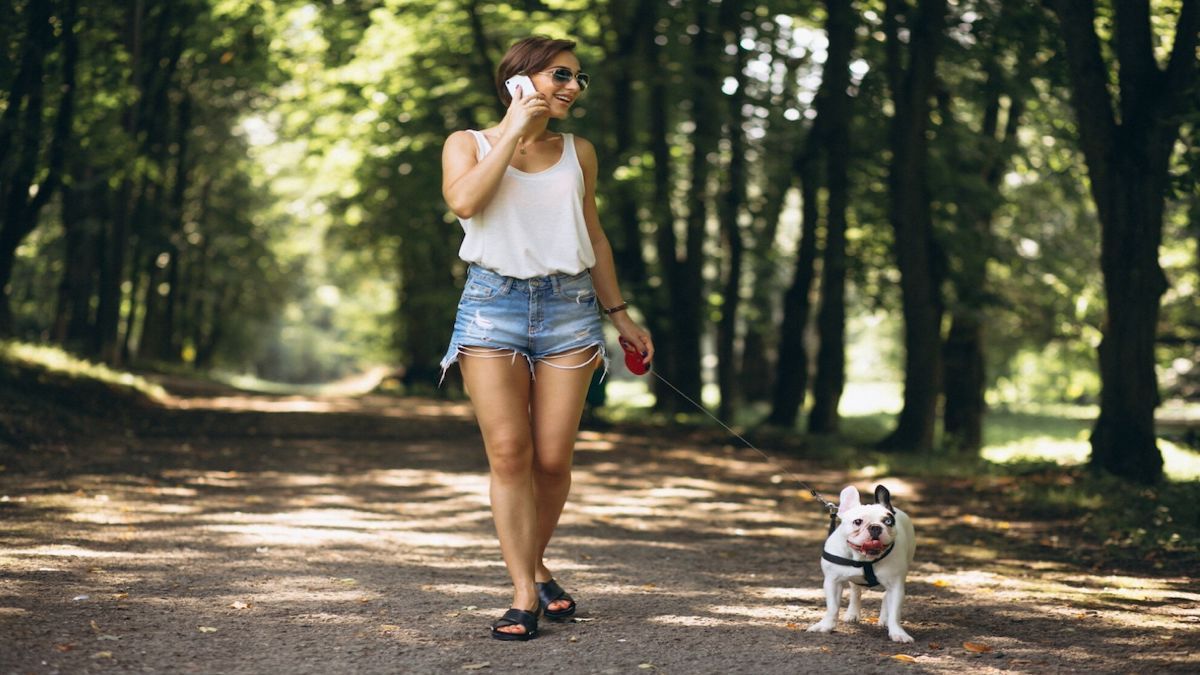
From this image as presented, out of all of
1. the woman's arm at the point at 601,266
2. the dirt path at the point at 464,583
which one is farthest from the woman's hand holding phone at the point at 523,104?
the dirt path at the point at 464,583

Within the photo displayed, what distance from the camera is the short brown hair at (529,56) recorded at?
17.9 ft

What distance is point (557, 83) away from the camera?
5.46 metres

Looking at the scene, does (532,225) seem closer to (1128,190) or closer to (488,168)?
(488,168)

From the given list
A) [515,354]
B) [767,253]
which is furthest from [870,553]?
[767,253]

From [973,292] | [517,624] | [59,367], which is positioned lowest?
→ [517,624]

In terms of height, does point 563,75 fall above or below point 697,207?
below

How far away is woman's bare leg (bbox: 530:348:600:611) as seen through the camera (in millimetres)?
5672

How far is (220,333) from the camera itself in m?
47.6

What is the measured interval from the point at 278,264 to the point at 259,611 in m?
39.2

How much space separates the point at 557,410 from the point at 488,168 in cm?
107

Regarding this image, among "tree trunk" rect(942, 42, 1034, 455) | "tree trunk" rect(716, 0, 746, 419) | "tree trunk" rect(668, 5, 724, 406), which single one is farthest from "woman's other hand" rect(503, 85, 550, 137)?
"tree trunk" rect(716, 0, 746, 419)

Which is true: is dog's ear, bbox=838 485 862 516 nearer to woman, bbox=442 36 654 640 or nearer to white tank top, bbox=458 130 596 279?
woman, bbox=442 36 654 640

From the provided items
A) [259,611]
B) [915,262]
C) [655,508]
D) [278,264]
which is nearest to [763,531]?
[655,508]

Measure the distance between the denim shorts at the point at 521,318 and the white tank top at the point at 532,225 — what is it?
0.05 metres
